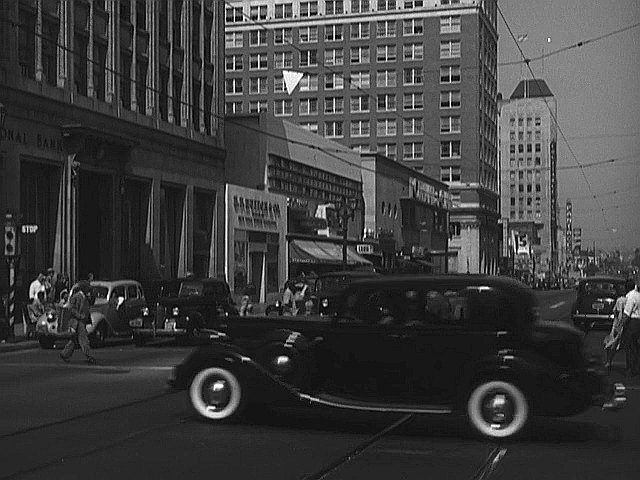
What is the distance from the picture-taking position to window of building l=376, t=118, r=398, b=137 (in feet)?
334

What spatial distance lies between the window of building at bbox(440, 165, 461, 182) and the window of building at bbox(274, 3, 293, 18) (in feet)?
73.6

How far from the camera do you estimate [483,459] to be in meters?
9.37

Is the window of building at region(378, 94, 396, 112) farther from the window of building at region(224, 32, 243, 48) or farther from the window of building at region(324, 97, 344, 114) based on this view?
the window of building at region(224, 32, 243, 48)

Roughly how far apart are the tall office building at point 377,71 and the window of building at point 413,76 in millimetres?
101

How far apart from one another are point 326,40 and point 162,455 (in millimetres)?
96302

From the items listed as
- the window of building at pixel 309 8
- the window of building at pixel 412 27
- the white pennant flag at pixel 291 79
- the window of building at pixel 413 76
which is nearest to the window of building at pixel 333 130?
the window of building at pixel 413 76

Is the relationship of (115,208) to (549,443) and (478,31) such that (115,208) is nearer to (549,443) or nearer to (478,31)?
(549,443)

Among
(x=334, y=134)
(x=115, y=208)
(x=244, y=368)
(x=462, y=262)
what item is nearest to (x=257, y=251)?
(x=115, y=208)

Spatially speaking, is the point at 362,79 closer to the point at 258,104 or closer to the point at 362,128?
the point at 362,128

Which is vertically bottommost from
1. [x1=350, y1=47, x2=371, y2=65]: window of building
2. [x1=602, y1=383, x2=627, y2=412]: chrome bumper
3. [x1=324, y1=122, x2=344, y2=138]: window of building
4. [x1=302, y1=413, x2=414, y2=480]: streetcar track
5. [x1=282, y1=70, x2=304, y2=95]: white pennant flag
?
[x1=302, y1=413, x2=414, y2=480]: streetcar track

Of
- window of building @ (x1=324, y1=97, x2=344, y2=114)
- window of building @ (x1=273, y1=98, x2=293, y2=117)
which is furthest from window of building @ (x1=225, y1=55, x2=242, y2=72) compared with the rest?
window of building @ (x1=324, y1=97, x2=344, y2=114)

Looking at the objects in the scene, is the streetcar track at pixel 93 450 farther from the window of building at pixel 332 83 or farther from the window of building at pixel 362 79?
the window of building at pixel 362 79

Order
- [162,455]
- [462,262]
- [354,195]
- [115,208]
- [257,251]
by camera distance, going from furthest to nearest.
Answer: [462,262] < [354,195] < [257,251] < [115,208] < [162,455]

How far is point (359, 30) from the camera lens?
10225cm
